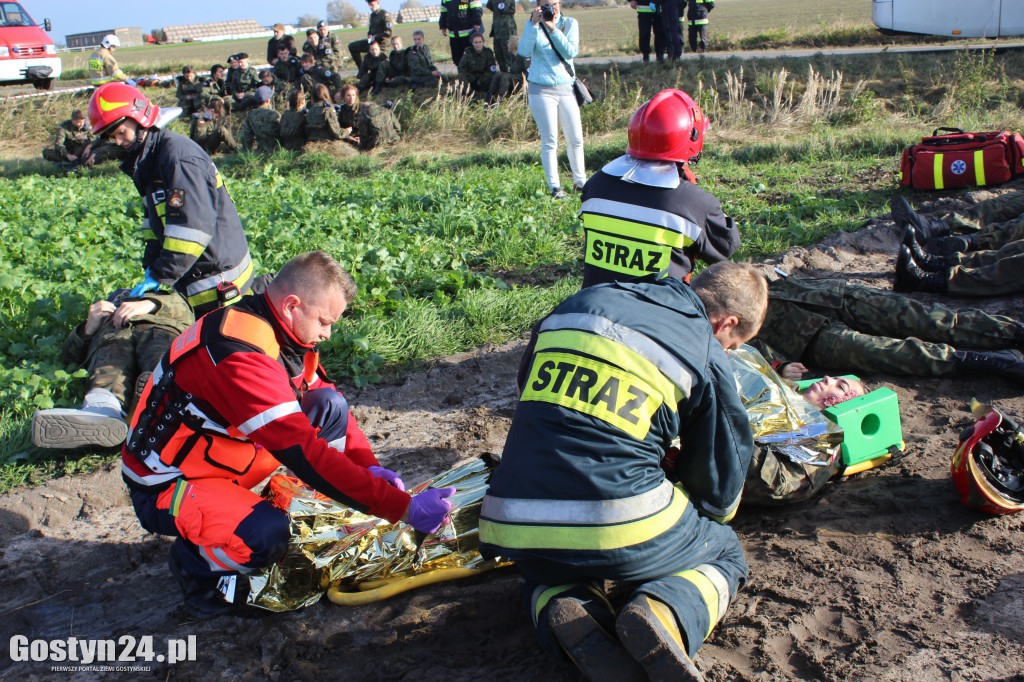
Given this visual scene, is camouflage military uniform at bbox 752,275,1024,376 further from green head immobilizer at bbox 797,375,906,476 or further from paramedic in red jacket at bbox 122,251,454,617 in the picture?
paramedic in red jacket at bbox 122,251,454,617

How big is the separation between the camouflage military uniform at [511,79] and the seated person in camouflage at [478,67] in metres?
0.30

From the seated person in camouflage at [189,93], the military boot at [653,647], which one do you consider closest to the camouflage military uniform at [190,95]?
the seated person in camouflage at [189,93]

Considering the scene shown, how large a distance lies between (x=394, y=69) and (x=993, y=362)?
46.9ft

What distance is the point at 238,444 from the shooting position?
2908 mm

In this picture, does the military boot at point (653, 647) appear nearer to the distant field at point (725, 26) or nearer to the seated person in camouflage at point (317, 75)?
the seated person in camouflage at point (317, 75)

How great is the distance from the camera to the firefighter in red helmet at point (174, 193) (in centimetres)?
408

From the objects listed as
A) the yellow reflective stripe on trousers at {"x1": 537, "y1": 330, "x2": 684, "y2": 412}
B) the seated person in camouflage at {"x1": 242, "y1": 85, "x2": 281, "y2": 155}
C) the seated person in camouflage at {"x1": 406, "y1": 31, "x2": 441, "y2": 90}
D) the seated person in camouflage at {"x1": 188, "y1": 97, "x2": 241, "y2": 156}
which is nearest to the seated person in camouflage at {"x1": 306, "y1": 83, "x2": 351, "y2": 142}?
the seated person in camouflage at {"x1": 242, "y1": 85, "x2": 281, "y2": 155}

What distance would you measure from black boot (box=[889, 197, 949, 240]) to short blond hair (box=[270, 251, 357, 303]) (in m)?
5.05

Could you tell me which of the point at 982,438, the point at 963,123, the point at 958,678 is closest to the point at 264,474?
the point at 958,678

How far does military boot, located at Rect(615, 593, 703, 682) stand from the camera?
6.67 feet

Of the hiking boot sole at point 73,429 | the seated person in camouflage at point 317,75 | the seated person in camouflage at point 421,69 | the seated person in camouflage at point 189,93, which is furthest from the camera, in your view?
the seated person in camouflage at point 189,93

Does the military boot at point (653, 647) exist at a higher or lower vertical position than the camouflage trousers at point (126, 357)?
lower

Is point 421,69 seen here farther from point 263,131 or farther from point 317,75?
point 263,131

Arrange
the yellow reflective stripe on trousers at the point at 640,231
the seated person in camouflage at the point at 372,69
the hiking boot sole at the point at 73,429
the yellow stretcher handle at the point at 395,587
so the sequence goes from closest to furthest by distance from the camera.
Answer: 1. the yellow stretcher handle at the point at 395,587
2. the yellow reflective stripe on trousers at the point at 640,231
3. the hiking boot sole at the point at 73,429
4. the seated person in camouflage at the point at 372,69
